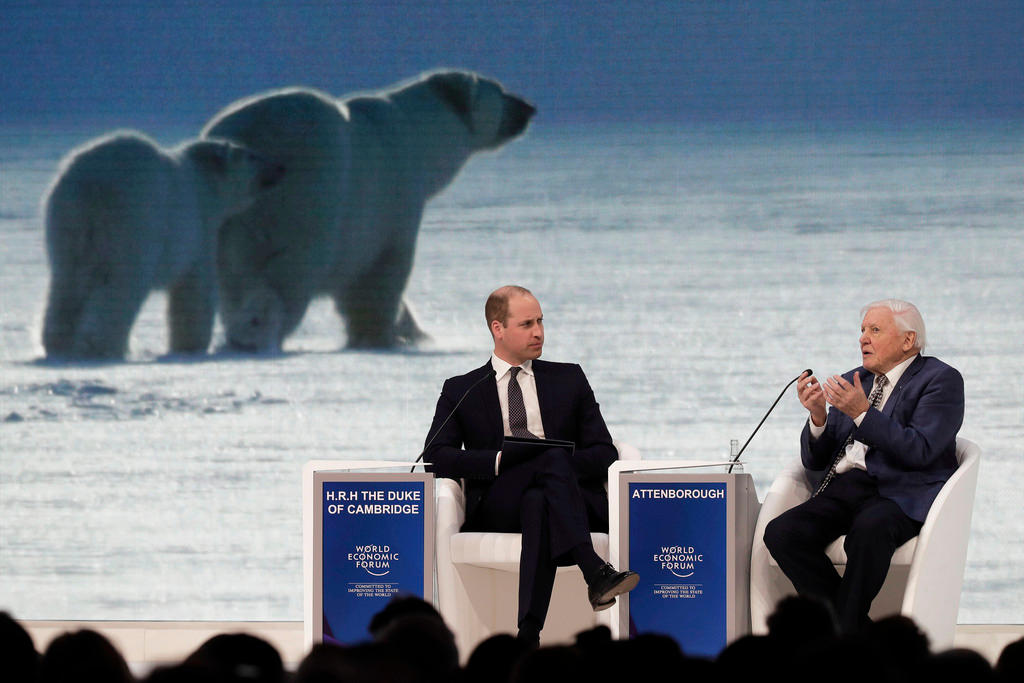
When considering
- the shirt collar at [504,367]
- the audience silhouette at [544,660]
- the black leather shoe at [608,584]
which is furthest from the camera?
the shirt collar at [504,367]

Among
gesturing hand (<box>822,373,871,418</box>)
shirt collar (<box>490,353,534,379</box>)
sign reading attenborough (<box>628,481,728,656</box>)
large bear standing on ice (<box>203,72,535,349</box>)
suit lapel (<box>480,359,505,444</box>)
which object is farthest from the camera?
large bear standing on ice (<box>203,72,535,349</box>)

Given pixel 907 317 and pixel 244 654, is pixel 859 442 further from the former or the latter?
pixel 244 654

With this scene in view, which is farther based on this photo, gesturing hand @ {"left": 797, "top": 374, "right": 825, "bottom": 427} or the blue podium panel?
A: gesturing hand @ {"left": 797, "top": 374, "right": 825, "bottom": 427}

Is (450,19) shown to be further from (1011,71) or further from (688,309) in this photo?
(1011,71)

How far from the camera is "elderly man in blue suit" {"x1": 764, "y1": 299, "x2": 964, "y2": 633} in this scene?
4062 mm

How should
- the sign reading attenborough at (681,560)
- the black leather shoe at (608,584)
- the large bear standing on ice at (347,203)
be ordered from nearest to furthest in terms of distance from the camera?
the black leather shoe at (608,584), the sign reading attenborough at (681,560), the large bear standing on ice at (347,203)

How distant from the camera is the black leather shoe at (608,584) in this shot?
3.99 m

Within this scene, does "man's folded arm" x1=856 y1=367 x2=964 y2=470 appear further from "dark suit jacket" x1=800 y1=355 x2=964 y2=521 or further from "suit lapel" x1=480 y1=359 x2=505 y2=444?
"suit lapel" x1=480 y1=359 x2=505 y2=444

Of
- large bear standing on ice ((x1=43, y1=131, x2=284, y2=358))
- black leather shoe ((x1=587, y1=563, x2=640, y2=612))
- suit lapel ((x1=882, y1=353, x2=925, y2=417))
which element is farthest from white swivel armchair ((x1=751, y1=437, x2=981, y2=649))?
large bear standing on ice ((x1=43, y1=131, x2=284, y2=358))

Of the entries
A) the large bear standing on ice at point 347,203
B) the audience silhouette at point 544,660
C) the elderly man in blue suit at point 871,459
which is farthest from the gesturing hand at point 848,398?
the audience silhouette at point 544,660

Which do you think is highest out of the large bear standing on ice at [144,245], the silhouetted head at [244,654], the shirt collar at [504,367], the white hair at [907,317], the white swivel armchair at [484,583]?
the large bear standing on ice at [144,245]

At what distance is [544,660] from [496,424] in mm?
2754

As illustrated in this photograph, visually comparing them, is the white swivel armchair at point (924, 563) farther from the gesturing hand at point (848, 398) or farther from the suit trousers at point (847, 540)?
the gesturing hand at point (848, 398)

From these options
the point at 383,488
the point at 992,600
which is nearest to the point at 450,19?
the point at 383,488
